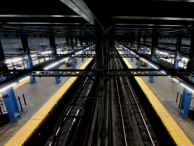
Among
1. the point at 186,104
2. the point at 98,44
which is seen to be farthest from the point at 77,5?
the point at 186,104

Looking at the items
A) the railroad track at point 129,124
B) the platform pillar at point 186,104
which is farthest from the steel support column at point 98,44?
the platform pillar at point 186,104

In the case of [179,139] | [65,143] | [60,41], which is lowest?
[65,143]

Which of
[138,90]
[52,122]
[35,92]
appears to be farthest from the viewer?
[138,90]

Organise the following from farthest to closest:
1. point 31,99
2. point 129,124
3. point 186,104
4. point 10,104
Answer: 1. point 31,99
2. point 129,124
3. point 186,104
4. point 10,104

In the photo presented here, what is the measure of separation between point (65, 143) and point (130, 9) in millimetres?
7236

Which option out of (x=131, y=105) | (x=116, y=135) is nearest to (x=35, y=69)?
(x=116, y=135)

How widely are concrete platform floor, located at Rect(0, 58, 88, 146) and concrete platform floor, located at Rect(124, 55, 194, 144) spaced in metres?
9.26

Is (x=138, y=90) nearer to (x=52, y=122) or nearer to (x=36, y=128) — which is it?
(x=52, y=122)

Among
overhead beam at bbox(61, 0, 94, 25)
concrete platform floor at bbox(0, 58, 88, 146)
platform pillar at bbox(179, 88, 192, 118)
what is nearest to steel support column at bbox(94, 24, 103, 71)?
overhead beam at bbox(61, 0, 94, 25)

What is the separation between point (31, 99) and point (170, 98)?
1158 centimetres

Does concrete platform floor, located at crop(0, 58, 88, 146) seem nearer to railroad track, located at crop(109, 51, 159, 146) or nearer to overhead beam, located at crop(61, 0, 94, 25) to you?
railroad track, located at crop(109, 51, 159, 146)

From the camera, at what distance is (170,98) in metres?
9.80

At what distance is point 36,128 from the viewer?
22.7ft

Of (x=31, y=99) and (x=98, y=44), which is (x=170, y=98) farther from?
(x=31, y=99)
